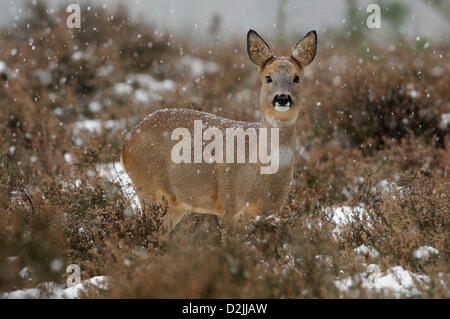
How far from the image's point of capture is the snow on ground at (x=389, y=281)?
12.1 feet

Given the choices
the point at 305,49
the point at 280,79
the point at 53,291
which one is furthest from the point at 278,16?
the point at 53,291

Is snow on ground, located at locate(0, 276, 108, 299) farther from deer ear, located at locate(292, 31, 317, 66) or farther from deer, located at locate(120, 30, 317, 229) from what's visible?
deer ear, located at locate(292, 31, 317, 66)

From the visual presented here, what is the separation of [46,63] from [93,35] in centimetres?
174

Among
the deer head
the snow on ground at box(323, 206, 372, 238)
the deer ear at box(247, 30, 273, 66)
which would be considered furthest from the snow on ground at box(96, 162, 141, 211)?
the snow on ground at box(323, 206, 372, 238)

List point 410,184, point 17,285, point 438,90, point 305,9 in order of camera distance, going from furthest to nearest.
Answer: point 305,9, point 438,90, point 410,184, point 17,285

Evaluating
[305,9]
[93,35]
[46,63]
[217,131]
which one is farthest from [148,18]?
[217,131]

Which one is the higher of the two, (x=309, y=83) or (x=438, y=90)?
(x=309, y=83)

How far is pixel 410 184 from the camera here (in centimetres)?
536

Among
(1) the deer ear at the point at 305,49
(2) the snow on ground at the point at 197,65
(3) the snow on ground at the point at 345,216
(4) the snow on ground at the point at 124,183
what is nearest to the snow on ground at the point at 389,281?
(3) the snow on ground at the point at 345,216

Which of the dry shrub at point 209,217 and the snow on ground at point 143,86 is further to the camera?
the snow on ground at point 143,86

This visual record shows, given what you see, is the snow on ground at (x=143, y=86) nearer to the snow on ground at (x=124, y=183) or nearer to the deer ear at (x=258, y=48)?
the snow on ground at (x=124, y=183)

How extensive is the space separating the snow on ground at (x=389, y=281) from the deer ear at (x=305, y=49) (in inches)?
70.7

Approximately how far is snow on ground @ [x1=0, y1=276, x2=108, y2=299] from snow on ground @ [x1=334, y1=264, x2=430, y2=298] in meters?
1.64
